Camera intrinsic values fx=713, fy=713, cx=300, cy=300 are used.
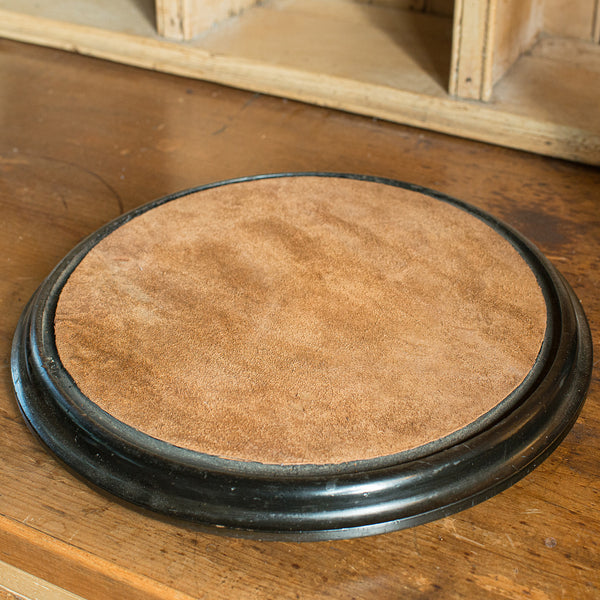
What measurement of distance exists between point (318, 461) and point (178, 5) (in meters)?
1.28

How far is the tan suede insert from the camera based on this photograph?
694mm

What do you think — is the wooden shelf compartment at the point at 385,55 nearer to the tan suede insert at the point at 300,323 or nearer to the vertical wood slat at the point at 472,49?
the vertical wood slat at the point at 472,49

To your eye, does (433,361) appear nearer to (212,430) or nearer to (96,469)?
(212,430)

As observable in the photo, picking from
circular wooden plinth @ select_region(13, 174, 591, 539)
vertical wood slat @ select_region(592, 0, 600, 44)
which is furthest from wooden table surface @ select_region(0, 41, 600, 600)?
vertical wood slat @ select_region(592, 0, 600, 44)

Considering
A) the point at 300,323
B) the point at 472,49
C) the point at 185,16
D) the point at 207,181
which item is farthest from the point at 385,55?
the point at 300,323

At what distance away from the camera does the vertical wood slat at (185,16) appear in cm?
161

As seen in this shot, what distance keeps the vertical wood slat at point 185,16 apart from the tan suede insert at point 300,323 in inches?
28.7

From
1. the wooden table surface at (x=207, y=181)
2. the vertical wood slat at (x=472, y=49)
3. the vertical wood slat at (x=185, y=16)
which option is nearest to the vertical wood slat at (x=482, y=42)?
the vertical wood slat at (x=472, y=49)

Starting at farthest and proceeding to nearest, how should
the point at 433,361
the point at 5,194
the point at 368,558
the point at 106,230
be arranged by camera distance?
the point at 5,194 → the point at 106,230 → the point at 433,361 → the point at 368,558

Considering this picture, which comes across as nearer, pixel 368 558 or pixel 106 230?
pixel 368 558

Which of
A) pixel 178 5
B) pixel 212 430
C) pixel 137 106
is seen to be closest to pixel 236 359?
pixel 212 430

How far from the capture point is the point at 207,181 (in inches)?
49.8

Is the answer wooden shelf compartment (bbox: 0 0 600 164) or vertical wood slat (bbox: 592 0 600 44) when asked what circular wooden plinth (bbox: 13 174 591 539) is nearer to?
wooden shelf compartment (bbox: 0 0 600 164)

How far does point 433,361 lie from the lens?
30.2 inches
